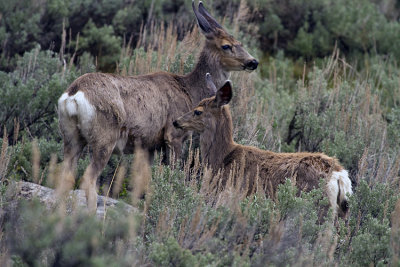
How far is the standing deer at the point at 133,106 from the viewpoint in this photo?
5.94 m

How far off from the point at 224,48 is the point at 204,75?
46 cm

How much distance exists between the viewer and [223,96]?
275 inches

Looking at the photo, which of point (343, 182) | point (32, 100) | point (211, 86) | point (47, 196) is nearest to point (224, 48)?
point (211, 86)

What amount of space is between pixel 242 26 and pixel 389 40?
3429mm

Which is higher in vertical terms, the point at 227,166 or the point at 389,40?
the point at 389,40

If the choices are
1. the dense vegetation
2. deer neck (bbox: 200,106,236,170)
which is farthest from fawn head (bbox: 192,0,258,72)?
deer neck (bbox: 200,106,236,170)

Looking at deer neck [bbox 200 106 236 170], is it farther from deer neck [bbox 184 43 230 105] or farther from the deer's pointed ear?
the deer's pointed ear

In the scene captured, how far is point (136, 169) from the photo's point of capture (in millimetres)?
5777

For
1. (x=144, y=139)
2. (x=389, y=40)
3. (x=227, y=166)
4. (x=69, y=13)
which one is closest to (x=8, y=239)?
(x=144, y=139)

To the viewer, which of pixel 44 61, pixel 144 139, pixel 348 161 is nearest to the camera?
pixel 144 139

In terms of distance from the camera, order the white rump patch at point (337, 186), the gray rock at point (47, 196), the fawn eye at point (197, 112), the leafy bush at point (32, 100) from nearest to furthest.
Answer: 1. the gray rock at point (47, 196)
2. the white rump patch at point (337, 186)
3. the fawn eye at point (197, 112)
4. the leafy bush at point (32, 100)

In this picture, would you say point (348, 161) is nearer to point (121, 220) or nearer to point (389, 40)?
point (121, 220)

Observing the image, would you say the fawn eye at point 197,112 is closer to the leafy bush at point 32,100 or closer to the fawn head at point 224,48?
the fawn head at point 224,48

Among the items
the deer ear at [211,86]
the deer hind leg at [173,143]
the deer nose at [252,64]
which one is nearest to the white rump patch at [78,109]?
Answer: the deer hind leg at [173,143]
